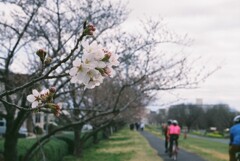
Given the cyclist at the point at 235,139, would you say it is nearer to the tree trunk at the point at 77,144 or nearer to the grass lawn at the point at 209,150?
the grass lawn at the point at 209,150

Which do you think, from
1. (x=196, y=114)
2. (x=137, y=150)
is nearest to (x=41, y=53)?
(x=137, y=150)

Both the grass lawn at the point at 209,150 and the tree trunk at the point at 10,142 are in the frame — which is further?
the grass lawn at the point at 209,150

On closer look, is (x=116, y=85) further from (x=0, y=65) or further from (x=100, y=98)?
(x=0, y=65)

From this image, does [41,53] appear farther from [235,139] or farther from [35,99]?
[235,139]

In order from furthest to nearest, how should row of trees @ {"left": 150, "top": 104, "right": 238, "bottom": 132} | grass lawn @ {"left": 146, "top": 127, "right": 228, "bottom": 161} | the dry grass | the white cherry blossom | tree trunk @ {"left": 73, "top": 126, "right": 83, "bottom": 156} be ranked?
row of trees @ {"left": 150, "top": 104, "right": 238, "bottom": 132} < tree trunk @ {"left": 73, "top": 126, "right": 83, "bottom": 156} < grass lawn @ {"left": 146, "top": 127, "right": 228, "bottom": 161} < the dry grass < the white cherry blossom

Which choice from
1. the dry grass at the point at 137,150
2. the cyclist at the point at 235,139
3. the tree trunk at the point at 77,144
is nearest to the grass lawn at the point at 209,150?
the dry grass at the point at 137,150

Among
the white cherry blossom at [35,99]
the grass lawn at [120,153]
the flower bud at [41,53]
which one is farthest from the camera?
the grass lawn at [120,153]

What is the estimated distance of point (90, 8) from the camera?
44.4 feet

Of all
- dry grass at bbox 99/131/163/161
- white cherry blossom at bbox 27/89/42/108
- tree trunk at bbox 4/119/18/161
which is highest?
white cherry blossom at bbox 27/89/42/108

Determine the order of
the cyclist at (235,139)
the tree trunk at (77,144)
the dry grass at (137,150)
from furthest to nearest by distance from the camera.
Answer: the tree trunk at (77,144)
the dry grass at (137,150)
the cyclist at (235,139)

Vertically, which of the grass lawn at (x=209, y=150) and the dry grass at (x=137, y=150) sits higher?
the dry grass at (x=137, y=150)

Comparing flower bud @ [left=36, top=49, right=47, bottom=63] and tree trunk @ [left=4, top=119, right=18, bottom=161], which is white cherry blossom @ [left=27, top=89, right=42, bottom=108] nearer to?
flower bud @ [left=36, top=49, right=47, bottom=63]

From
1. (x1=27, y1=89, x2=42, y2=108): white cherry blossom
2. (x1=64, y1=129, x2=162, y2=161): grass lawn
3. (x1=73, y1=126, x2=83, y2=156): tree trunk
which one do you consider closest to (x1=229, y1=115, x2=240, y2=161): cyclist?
(x1=27, y1=89, x2=42, y2=108): white cherry blossom

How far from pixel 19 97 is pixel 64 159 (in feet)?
35.2
